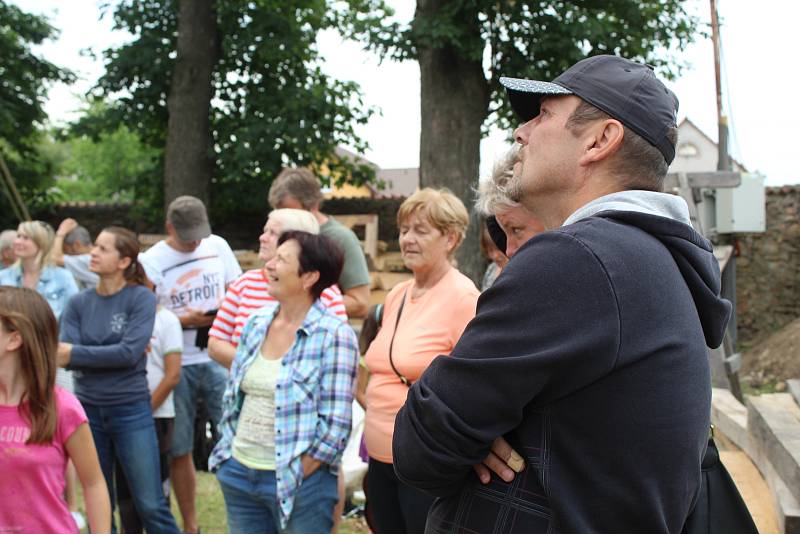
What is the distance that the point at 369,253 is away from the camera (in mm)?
12305

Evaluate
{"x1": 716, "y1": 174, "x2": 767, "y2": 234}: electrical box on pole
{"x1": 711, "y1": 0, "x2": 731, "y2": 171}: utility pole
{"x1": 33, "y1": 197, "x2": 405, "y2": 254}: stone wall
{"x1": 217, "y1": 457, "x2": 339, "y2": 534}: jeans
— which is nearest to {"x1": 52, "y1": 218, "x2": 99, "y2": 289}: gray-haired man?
{"x1": 217, "y1": 457, "x2": 339, "y2": 534}: jeans

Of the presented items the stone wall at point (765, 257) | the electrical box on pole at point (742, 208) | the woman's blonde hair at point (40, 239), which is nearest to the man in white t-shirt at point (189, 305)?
the woman's blonde hair at point (40, 239)

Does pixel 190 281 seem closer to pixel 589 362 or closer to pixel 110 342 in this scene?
pixel 110 342

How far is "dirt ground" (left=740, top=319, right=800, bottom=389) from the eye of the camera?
36.4 feet

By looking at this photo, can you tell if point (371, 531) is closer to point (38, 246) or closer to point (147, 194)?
point (38, 246)

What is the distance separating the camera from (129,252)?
4566 mm

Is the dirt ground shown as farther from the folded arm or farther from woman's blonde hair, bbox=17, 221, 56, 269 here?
the folded arm

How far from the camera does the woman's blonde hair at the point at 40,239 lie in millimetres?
5859

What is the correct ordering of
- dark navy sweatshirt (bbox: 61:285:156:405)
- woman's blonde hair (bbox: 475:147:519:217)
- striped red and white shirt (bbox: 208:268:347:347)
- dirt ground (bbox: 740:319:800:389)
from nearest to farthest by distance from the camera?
woman's blonde hair (bbox: 475:147:519:217), striped red and white shirt (bbox: 208:268:347:347), dark navy sweatshirt (bbox: 61:285:156:405), dirt ground (bbox: 740:319:800:389)

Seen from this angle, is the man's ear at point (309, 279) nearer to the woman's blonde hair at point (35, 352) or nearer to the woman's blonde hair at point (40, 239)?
the woman's blonde hair at point (35, 352)

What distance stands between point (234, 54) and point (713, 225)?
27.4 feet

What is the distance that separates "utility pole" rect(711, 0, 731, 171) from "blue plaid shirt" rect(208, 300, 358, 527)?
11.5 metres

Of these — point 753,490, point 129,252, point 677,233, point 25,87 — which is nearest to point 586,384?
point 677,233

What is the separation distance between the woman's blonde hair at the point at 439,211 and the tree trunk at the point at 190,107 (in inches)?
397
